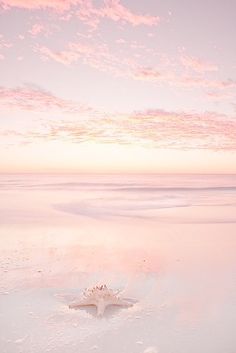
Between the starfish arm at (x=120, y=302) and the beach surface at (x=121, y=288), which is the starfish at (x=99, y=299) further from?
the beach surface at (x=121, y=288)

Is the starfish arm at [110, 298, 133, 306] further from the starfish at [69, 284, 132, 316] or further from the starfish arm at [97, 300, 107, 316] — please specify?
the starfish arm at [97, 300, 107, 316]

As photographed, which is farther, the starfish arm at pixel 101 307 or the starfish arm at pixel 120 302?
the starfish arm at pixel 120 302

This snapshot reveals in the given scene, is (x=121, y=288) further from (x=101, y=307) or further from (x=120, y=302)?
(x=101, y=307)

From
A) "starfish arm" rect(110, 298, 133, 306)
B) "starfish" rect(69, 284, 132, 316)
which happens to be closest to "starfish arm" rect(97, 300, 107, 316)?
"starfish" rect(69, 284, 132, 316)

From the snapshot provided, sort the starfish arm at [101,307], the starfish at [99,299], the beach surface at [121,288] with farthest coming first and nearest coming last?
1. the starfish at [99,299]
2. the starfish arm at [101,307]
3. the beach surface at [121,288]

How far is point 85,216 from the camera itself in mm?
18641

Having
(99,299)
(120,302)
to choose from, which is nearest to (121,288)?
(120,302)

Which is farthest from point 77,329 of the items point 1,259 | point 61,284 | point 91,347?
point 1,259

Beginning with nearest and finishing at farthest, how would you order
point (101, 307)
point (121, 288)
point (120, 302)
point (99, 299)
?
point (101, 307) → point (99, 299) → point (120, 302) → point (121, 288)

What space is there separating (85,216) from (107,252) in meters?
8.05

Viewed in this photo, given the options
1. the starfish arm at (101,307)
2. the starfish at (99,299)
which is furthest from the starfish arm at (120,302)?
the starfish arm at (101,307)

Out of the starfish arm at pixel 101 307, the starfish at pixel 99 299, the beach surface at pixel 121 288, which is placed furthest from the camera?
the starfish at pixel 99 299

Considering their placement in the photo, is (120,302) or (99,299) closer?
(99,299)

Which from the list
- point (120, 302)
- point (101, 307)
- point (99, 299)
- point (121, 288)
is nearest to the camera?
point (101, 307)
